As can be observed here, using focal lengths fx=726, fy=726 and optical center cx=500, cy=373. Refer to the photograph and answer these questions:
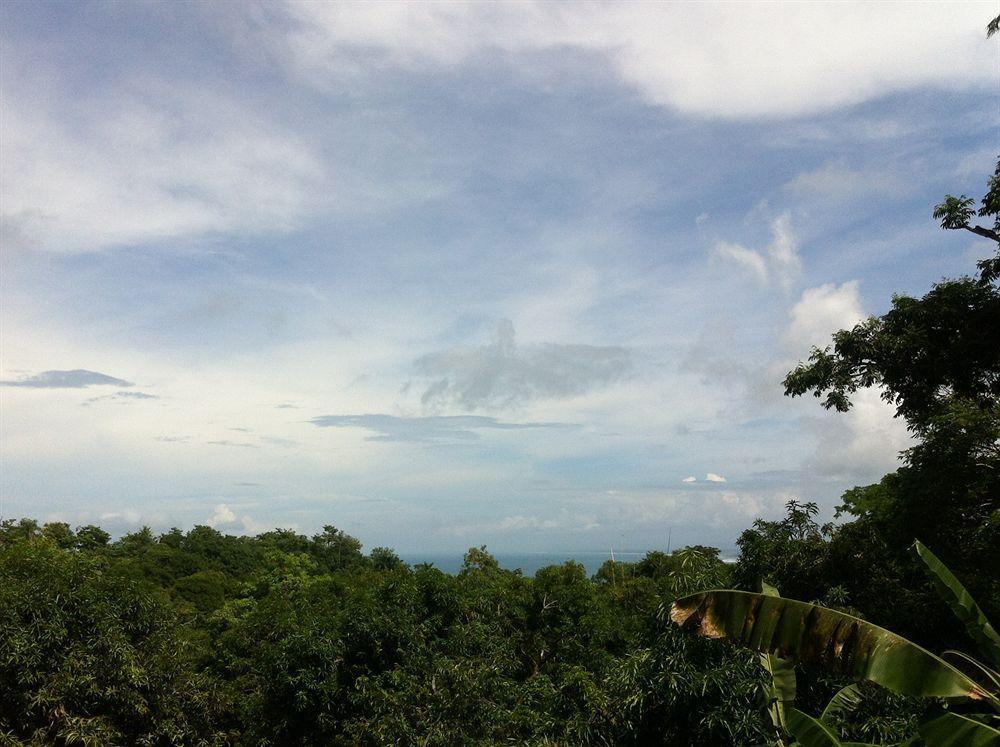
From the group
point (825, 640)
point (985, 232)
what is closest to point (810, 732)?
point (825, 640)

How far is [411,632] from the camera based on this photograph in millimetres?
15828

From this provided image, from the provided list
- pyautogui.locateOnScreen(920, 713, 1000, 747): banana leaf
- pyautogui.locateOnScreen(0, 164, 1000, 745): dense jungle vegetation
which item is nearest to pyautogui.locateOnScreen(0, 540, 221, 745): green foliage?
pyautogui.locateOnScreen(0, 164, 1000, 745): dense jungle vegetation

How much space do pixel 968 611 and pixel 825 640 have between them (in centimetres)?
109

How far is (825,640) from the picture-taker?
535cm

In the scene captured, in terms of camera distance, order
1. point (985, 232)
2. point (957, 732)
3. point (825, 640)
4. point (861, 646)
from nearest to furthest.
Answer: point (957, 732), point (861, 646), point (825, 640), point (985, 232)

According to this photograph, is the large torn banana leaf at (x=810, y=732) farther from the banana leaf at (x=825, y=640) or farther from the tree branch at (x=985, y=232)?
the tree branch at (x=985, y=232)

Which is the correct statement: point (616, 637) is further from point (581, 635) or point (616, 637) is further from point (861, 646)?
point (861, 646)

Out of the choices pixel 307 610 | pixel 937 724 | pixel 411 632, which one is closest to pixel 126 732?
pixel 307 610

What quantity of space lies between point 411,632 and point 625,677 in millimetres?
8574

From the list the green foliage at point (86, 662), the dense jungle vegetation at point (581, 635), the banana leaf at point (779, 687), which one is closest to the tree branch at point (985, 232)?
the dense jungle vegetation at point (581, 635)

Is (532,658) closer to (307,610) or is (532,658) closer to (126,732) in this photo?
(307,610)

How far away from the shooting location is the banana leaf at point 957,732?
15.0ft

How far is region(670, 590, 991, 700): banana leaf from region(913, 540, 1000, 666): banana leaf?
0.53 meters

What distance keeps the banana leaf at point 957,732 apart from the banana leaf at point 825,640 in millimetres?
178
